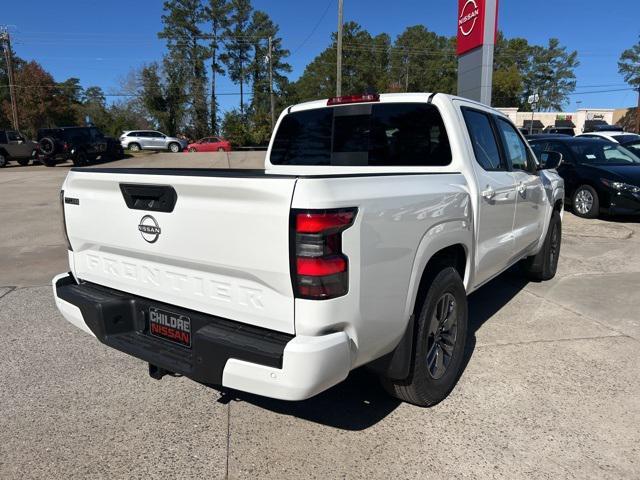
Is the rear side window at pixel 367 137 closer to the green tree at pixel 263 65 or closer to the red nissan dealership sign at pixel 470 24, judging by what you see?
the red nissan dealership sign at pixel 470 24

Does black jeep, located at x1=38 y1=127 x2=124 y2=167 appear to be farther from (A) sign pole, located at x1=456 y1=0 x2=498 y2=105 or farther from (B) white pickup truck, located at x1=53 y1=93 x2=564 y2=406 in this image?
(B) white pickup truck, located at x1=53 y1=93 x2=564 y2=406

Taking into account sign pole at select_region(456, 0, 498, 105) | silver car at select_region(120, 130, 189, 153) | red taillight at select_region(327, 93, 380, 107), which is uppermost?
sign pole at select_region(456, 0, 498, 105)

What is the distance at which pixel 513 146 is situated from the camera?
4551 mm

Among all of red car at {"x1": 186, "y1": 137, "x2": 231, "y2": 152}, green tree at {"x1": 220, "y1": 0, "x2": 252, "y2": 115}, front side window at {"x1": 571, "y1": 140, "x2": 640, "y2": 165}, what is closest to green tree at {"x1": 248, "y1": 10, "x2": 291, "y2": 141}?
green tree at {"x1": 220, "y1": 0, "x2": 252, "y2": 115}

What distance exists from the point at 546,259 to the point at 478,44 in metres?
8.47

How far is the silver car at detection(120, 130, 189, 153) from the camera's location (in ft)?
124

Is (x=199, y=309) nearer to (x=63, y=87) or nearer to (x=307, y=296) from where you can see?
(x=307, y=296)

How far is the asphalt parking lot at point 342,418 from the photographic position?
2.56 meters

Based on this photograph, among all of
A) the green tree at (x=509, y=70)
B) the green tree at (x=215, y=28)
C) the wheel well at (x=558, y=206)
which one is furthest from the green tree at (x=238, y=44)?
the wheel well at (x=558, y=206)

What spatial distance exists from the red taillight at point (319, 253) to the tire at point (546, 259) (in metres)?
4.19

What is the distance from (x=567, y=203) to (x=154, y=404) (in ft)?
34.4

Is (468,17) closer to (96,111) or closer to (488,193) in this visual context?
(488,193)

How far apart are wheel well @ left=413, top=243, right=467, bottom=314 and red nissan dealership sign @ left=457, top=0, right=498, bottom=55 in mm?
10624

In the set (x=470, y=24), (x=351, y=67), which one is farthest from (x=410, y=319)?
(x=351, y=67)
